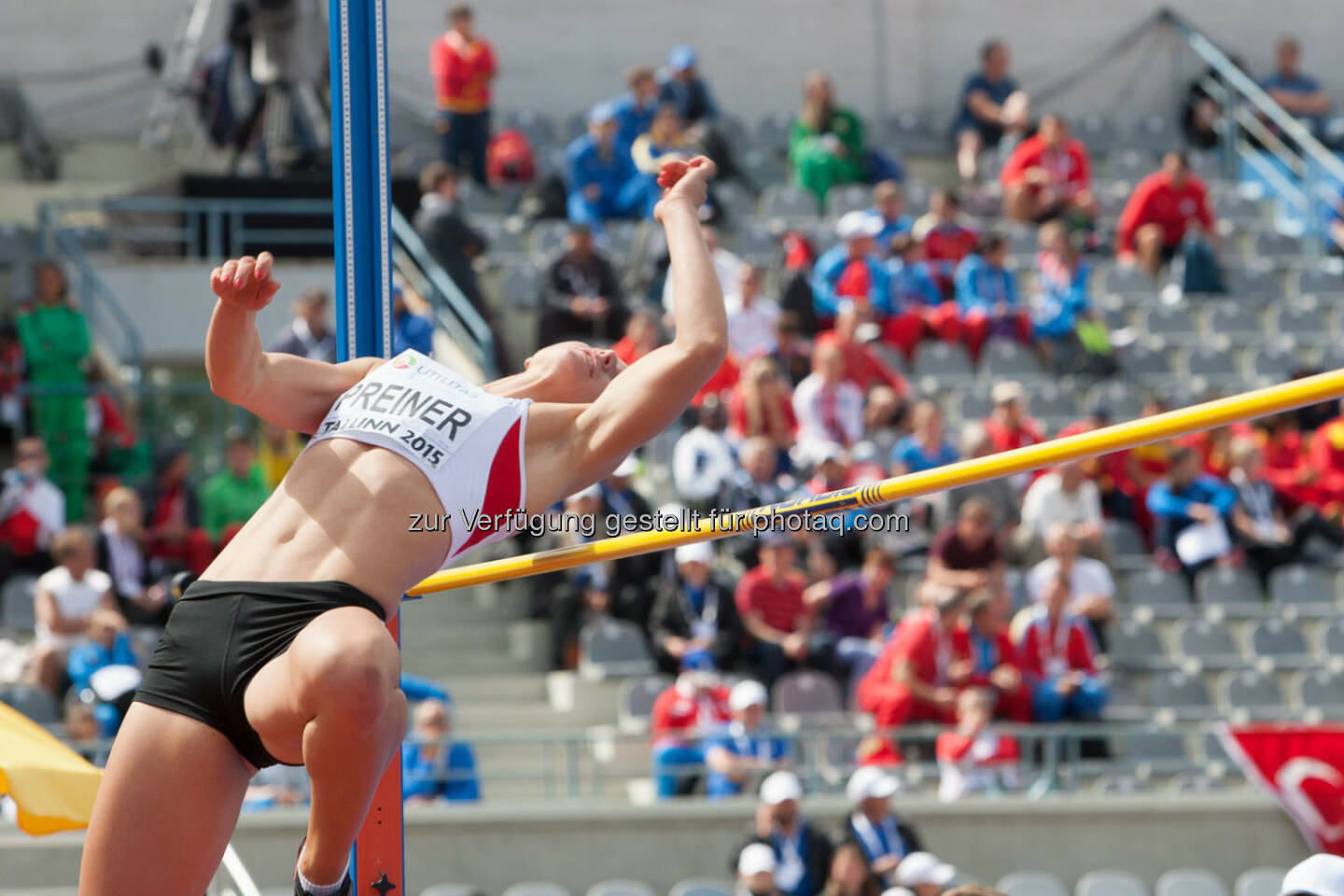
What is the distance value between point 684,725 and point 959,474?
568 cm

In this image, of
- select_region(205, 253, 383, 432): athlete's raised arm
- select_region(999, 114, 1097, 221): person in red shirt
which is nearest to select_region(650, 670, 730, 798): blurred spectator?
select_region(205, 253, 383, 432): athlete's raised arm

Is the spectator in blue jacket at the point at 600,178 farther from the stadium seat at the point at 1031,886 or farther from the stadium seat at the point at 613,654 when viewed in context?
the stadium seat at the point at 1031,886

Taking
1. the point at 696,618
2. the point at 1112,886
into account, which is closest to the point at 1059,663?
the point at 1112,886

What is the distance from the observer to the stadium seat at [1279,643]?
1049cm

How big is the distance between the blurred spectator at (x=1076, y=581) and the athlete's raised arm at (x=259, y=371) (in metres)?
6.88

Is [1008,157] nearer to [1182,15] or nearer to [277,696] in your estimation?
[1182,15]

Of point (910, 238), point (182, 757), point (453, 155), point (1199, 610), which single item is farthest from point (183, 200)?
point (182, 757)

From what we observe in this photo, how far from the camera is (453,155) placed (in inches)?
555

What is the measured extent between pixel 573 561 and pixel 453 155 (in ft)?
35.4

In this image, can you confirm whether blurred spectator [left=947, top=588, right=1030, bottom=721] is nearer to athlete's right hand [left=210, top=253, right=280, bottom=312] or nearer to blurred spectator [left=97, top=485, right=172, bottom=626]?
blurred spectator [left=97, top=485, right=172, bottom=626]

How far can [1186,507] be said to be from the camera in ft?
36.5

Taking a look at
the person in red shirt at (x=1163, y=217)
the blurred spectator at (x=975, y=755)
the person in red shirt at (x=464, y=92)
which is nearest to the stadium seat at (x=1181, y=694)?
the blurred spectator at (x=975, y=755)

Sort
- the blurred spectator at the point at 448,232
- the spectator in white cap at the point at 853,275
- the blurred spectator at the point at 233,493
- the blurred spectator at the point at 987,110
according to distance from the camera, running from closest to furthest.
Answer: the blurred spectator at the point at 233,493 < the blurred spectator at the point at 448,232 < the spectator in white cap at the point at 853,275 < the blurred spectator at the point at 987,110

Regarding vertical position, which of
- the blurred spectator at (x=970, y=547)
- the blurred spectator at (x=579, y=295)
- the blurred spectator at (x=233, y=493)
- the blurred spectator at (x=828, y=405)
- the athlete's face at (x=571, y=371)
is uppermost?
the blurred spectator at (x=579, y=295)
